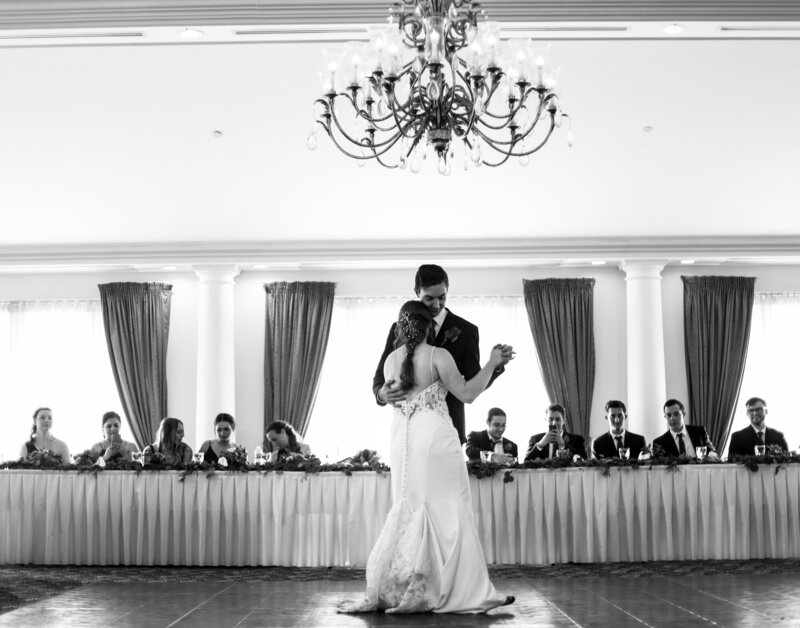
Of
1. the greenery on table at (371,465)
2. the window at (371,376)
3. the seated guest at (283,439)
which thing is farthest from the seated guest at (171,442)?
the window at (371,376)

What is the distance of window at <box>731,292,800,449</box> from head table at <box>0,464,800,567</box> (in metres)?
5.48

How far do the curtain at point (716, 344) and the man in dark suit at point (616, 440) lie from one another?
11.9ft

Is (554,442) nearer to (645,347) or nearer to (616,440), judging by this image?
(616,440)

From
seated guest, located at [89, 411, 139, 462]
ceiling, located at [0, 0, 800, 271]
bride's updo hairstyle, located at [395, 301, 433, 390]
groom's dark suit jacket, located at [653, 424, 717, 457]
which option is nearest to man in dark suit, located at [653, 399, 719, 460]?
groom's dark suit jacket, located at [653, 424, 717, 457]

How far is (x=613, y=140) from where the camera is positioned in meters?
10.8

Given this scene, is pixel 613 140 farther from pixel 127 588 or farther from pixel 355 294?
pixel 127 588

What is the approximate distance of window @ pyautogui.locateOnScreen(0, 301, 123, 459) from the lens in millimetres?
13336

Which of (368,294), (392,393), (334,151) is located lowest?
(392,393)

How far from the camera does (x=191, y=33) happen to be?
7.88 metres

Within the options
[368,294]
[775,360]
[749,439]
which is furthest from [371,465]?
[775,360]

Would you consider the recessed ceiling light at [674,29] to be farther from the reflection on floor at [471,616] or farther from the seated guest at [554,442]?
the reflection on floor at [471,616]

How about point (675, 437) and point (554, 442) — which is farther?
point (675, 437)

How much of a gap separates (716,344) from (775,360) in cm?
88

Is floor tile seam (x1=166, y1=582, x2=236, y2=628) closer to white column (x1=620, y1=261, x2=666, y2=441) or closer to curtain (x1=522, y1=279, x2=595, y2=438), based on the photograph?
curtain (x1=522, y1=279, x2=595, y2=438)
